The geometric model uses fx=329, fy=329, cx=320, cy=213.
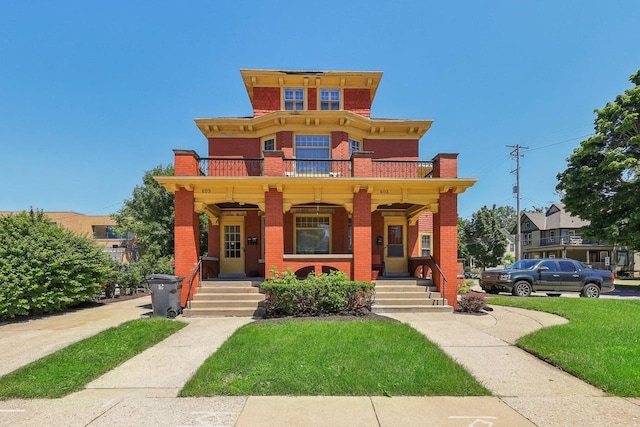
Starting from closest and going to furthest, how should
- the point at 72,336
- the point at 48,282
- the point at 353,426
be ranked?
1. the point at 353,426
2. the point at 72,336
3. the point at 48,282

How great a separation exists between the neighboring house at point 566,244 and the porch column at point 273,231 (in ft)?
149

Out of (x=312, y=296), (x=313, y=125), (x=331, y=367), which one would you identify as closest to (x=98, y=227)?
(x=313, y=125)

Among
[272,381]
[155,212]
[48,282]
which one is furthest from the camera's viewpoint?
[155,212]

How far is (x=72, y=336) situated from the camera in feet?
25.6

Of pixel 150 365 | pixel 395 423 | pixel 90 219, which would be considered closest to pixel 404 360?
pixel 395 423

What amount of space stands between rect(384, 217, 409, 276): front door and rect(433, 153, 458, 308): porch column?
3.18 meters

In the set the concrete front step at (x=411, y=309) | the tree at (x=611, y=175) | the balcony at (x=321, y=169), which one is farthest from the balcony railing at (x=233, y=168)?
the tree at (x=611, y=175)

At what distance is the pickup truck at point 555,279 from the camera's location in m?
Answer: 15.5

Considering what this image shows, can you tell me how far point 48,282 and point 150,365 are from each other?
7244 millimetres

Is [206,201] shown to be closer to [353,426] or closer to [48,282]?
[48,282]

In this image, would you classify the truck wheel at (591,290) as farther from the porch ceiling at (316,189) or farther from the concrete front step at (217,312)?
the concrete front step at (217,312)

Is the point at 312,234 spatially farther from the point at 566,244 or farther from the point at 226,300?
the point at 566,244

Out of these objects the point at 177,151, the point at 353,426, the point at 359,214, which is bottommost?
the point at 353,426

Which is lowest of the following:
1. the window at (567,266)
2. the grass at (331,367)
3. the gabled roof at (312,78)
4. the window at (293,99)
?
the grass at (331,367)
